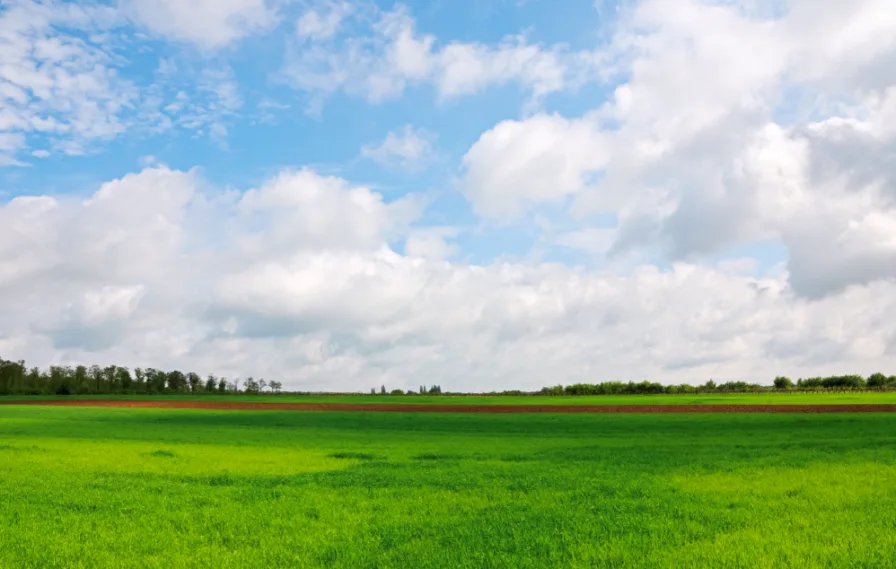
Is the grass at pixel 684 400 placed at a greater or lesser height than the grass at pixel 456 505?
lesser

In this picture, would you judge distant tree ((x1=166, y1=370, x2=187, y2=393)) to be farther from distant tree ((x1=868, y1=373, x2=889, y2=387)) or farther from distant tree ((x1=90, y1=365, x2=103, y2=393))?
distant tree ((x1=868, y1=373, x2=889, y2=387))

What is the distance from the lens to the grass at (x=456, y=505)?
11.7m

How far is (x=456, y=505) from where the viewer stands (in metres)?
16.1

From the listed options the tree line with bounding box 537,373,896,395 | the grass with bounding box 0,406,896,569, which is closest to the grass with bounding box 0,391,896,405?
the tree line with bounding box 537,373,896,395

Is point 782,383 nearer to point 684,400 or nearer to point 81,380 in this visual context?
point 684,400

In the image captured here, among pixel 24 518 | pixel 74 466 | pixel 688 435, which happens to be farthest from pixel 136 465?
pixel 688 435

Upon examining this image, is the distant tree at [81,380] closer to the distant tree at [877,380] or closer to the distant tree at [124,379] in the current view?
the distant tree at [124,379]

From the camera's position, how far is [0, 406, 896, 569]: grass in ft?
38.5

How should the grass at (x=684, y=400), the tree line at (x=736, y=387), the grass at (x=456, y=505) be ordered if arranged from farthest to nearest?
1. the tree line at (x=736, y=387)
2. the grass at (x=684, y=400)
3. the grass at (x=456, y=505)

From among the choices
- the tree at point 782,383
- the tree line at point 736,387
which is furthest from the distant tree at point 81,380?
the tree at point 782,383

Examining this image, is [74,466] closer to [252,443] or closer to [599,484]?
[252,443]

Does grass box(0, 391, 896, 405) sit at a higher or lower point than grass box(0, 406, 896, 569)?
lower

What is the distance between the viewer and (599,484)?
1856 centimetres

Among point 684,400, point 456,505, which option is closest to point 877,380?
point 684,400
